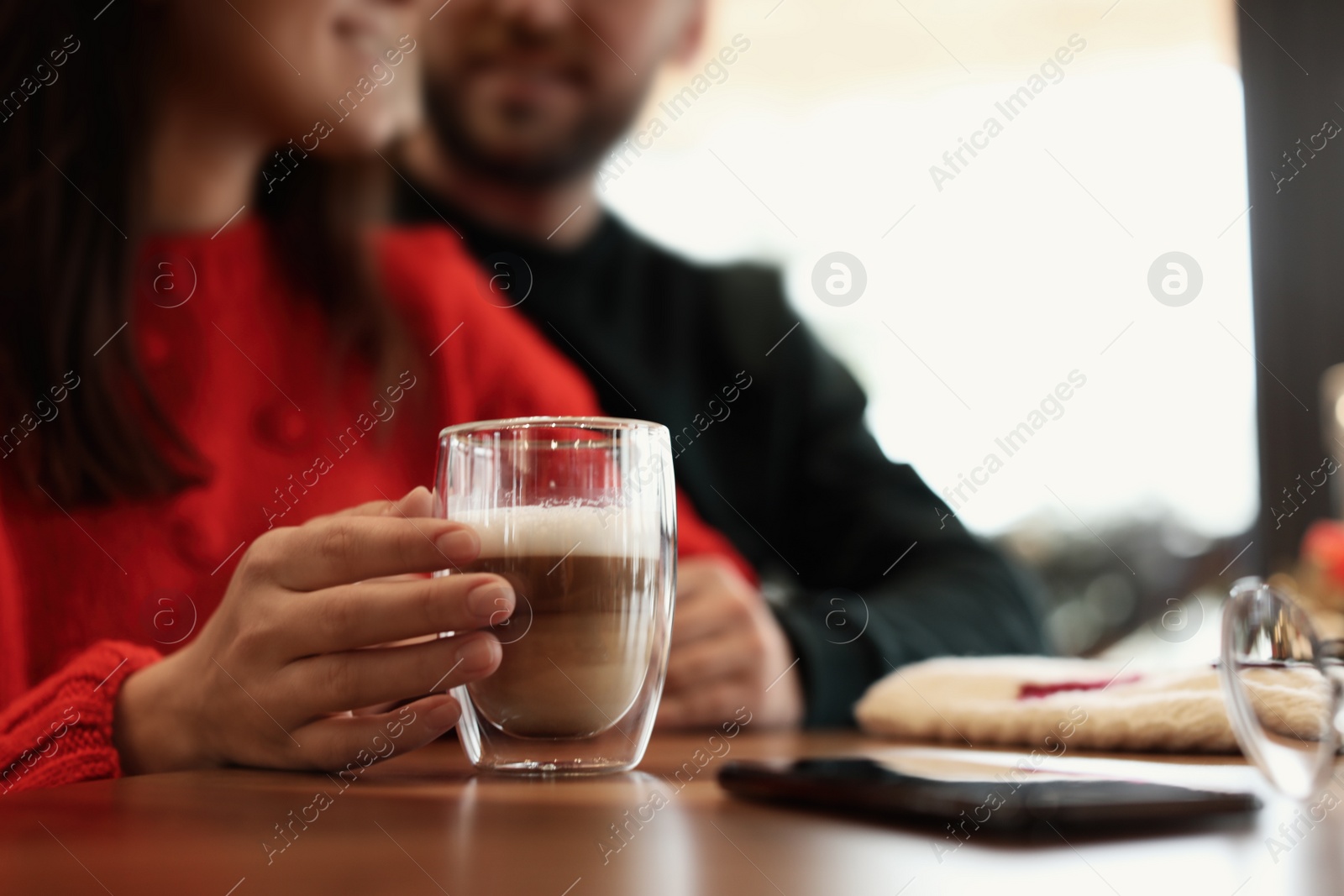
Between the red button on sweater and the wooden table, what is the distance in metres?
0.63

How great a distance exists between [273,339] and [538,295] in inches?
16.9

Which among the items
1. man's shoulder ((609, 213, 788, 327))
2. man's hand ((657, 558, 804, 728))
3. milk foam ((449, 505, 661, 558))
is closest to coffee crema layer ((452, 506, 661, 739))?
milk foam ((449, 505, 661, 558))

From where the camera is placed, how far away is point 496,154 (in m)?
1.86

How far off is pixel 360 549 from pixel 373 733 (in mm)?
97

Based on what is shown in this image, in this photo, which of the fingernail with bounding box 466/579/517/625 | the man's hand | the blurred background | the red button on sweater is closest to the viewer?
the fingernail with bounding box 466/579/517/625

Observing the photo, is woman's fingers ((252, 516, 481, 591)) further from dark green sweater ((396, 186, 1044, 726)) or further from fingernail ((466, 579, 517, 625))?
dark green sweater ((396, 186, 1044, 726))

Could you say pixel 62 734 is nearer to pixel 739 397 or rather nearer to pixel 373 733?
pixel 373 733

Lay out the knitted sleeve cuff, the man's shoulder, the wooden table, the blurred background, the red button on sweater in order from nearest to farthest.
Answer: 1. the wooden table
2. the knitted sleeve cuff
3. the red button on sweater
4. the man's shoulder
5. the blurred background

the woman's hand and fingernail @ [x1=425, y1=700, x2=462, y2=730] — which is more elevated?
the woman's hand

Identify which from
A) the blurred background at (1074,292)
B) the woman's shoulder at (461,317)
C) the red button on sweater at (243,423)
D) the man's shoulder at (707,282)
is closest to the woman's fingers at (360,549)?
the red button on sweater at (243,423)

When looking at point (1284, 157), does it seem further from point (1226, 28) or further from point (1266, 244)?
point (1226, 28)

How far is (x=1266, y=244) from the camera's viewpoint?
2.94m

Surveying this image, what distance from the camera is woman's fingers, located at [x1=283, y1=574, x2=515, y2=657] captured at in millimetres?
481

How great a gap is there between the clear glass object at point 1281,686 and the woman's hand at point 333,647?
29cm
